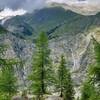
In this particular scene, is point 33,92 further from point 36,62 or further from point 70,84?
point 70,84

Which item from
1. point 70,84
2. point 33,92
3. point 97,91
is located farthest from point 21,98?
point 97,91

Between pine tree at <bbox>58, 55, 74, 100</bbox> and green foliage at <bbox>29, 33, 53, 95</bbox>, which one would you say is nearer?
green foliage at <bbox>29, 33, 53, 95</bbox>

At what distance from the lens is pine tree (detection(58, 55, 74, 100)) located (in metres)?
72.8

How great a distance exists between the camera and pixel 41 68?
61.8 metres

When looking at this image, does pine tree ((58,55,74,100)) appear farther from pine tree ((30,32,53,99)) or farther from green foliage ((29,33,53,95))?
pine tree ((30,32,53,99))

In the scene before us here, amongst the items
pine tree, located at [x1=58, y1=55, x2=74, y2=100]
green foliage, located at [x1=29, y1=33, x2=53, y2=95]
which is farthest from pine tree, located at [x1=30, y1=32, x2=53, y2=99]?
pine tree, located at [x1=58, y1=55, x2=74, y2=100]

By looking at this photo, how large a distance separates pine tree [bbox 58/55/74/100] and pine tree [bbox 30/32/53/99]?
8.13 metres

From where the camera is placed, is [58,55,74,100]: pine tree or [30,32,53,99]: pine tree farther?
[58,55,74,100]: pine tree

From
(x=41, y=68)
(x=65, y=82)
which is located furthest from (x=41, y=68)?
(x=65, y=82)

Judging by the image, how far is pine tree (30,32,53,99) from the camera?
197 ft

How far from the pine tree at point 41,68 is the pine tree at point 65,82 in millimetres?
8127

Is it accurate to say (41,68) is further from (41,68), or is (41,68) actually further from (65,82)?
(65,82)

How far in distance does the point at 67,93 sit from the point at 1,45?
5991 cm

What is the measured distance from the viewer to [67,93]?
7669 cm
